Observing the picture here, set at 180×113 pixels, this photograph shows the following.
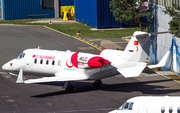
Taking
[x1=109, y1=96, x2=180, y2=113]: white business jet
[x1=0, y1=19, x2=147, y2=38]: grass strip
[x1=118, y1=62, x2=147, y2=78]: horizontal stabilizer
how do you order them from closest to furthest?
1. [x1=109, y1=96, x2=180, y2=113]: white business jet
2. [x1=118, y1=62, x2=147, y2=78]: horizontal stabilizer
3. [x1=0, y1=19, x2=147, y2=38]: grass strip

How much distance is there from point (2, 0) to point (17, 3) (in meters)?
3.30

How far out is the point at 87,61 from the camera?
92.2 ft

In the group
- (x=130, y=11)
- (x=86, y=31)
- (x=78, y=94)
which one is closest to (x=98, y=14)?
(x=86, y=31)

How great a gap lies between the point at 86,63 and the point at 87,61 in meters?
0.21

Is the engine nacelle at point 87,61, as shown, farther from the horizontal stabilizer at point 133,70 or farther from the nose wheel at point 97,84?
the nose wheel at point 97,84

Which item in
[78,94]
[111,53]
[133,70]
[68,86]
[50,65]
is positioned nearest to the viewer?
[133,70]

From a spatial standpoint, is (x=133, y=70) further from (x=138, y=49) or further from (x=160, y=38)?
(x=160, y=38)

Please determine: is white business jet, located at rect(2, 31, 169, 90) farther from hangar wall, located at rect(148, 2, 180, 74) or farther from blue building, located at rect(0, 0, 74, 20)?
blue building, located at rect(0, 0, 74, 20)

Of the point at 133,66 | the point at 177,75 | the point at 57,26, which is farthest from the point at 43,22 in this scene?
the point at 133,66

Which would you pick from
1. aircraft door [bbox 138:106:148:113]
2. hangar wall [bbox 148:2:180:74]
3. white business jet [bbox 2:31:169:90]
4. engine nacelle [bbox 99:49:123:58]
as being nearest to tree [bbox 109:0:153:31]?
hangar wall [bbox 148:2:180:74]

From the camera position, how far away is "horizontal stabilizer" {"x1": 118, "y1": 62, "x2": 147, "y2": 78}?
26.3 metres

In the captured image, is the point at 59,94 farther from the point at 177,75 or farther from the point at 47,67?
the point at 177,75

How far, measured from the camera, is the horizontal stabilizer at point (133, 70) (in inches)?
1035

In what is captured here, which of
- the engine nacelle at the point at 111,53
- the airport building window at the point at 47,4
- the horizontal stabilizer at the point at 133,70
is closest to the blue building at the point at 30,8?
the airport building window at the point at 47,4
